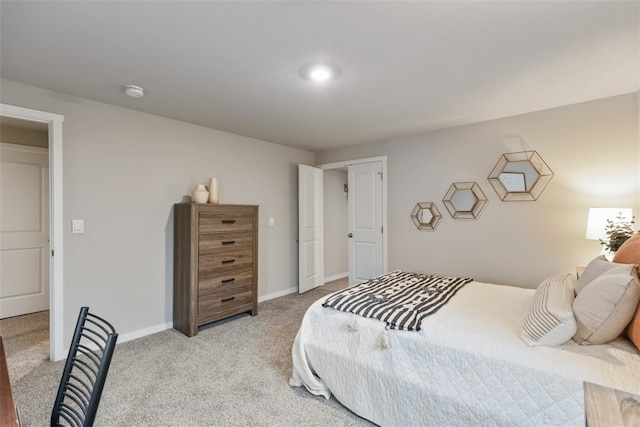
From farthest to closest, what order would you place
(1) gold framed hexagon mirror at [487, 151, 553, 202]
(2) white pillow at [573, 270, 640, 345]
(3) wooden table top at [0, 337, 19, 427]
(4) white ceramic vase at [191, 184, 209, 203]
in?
(4) white ceramic vase at [191, 184, 209, 203] → (1) gold framed hexagon mirror at [487, 151, 553, 202] → (2) white pillow at [573, 270, 640, 345] → (3) wooden table top at [0, 337, 19, 427]

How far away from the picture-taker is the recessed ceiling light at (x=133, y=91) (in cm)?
247

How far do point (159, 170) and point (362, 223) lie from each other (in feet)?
8.95

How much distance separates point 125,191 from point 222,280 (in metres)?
→ 1.34

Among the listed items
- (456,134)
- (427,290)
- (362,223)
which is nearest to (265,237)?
(362,223)

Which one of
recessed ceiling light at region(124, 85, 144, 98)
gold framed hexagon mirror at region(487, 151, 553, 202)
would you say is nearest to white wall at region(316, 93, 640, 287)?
gold framed hexagon mirror at region(487, 151, 553, 202)

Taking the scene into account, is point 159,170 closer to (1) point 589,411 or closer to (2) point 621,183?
(1) point 589,411

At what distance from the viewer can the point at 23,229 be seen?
3746 millimetres

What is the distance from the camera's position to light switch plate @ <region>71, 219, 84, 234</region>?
268cm

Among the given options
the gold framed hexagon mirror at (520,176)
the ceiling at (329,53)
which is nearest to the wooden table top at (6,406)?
the ceiling at (329,53)

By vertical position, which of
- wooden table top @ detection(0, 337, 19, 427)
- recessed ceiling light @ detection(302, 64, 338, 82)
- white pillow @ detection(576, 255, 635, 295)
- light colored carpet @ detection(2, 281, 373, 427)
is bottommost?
light colored carpet @ detection(2, 281, 373, 427)

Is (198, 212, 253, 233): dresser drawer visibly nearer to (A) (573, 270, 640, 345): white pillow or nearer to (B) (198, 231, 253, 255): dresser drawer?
(B) (198, 231, 253, 255): dresser drawer

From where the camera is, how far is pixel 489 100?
109 inches

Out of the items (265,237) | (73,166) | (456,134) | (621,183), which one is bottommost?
(265,237)

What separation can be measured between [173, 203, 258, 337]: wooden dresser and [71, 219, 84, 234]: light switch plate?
829 millimetres
